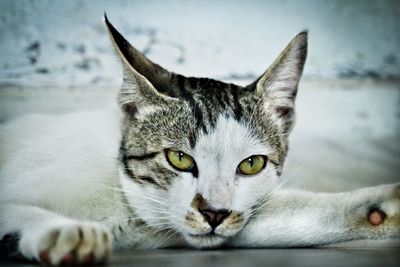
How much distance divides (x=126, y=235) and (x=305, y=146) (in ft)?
2.53

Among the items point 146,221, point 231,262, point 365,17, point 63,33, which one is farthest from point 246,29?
point 231,262

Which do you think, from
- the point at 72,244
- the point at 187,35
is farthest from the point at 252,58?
the point at 72,244

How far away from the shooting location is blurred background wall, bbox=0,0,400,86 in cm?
170

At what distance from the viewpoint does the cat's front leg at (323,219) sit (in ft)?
4.20

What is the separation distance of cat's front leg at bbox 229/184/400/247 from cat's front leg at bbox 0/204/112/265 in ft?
1.45

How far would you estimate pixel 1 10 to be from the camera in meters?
1.67

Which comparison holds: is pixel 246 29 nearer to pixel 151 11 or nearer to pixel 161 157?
pixel 151 11

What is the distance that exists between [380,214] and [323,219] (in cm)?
14

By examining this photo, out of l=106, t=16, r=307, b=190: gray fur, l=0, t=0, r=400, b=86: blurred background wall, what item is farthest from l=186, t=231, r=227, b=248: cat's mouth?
l=0, t=0, r=400, b=86: blurred background wall

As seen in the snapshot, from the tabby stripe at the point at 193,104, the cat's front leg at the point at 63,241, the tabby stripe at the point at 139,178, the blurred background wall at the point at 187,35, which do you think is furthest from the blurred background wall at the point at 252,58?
the cat's front leg at the point at 63,241

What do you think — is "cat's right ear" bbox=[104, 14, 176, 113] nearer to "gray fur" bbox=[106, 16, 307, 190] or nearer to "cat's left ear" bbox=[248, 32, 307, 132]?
"gray fur" bbox=[106, 16, 307, 190]

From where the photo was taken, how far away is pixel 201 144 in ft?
4.31

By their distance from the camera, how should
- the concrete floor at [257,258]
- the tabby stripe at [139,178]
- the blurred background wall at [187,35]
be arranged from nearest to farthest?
the concrete floor at [257,258]
the tabby stripe at [139,178]
the blurred background wall at [187,35]

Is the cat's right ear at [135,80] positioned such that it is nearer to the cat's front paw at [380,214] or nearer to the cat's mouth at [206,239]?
the cat's mouth at [206,239]
